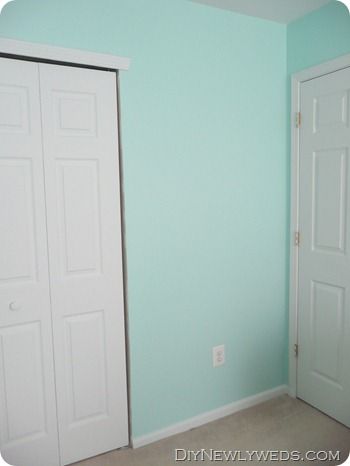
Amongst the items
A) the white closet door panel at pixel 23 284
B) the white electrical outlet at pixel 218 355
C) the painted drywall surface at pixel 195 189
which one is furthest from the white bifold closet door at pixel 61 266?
the white electrical outlet at pixel 218 355

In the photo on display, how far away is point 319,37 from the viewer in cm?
231

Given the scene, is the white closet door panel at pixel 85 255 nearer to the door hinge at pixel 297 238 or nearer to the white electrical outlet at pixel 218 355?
the white electrical outlet at pixel 218 355

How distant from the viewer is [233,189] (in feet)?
7.91

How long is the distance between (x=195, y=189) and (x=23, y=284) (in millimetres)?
1038

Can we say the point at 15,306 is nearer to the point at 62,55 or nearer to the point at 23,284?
the point at 23,284

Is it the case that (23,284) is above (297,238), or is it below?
below

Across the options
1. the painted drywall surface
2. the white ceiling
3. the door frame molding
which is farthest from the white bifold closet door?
the door frame molding

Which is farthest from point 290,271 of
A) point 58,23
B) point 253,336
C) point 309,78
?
point 58,23

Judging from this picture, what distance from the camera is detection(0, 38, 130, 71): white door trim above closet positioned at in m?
1.72

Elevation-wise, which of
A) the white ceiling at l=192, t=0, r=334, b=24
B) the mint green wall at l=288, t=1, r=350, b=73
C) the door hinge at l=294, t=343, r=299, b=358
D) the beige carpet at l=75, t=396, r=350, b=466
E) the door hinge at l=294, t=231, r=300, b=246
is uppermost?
the white ceiling at l=192, t=0, r=334, b=24

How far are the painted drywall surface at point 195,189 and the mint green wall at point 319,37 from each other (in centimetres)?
9

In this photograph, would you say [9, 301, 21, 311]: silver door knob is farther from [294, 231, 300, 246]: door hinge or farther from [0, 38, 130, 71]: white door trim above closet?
→ [294, 231, 300, 246]: door hinge

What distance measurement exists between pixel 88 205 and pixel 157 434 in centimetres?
134

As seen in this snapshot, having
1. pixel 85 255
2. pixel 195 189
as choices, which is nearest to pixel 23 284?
pixel 85 255
